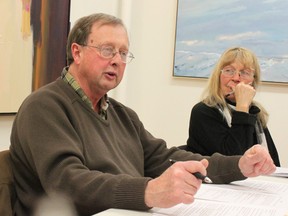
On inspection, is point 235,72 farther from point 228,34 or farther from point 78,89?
point 78,89

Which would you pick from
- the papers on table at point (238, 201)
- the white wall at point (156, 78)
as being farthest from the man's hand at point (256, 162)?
the white wall at point (156, 78)

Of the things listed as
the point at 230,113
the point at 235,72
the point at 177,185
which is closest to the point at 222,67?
the point at 235,72

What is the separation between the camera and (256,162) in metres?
1.31

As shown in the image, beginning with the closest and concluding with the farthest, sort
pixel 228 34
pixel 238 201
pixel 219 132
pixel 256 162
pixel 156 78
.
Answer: pixel 238 201
pixel 256 162
pixel 219 132
pixel 228 34
pixel 156 78

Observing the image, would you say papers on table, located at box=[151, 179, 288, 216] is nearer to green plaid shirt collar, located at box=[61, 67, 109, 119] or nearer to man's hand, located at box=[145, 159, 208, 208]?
man's hand, located at box=[145, 159, 208, 208]

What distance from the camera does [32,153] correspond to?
42.9 inches

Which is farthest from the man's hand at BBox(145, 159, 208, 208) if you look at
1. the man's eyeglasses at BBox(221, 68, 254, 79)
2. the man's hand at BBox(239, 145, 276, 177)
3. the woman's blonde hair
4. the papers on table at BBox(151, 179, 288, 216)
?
the man's eyeglasses at BBox(221, 68, 254, 79)

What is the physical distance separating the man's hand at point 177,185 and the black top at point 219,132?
44.0 inches

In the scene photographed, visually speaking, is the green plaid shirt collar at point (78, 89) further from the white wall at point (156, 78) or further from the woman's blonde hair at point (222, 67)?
the white wall at point (156, 78)

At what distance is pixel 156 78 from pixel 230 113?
127 cm

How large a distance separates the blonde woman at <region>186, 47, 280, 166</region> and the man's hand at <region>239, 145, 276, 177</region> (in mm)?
652

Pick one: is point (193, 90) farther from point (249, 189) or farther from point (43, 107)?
point (43, 107)

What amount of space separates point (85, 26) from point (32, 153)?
0.53m

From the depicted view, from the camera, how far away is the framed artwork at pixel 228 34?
2959mm
